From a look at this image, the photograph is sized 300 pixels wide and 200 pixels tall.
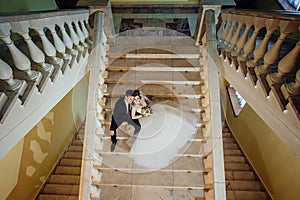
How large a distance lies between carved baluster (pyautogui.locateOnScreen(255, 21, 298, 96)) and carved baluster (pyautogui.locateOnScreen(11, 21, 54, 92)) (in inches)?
69.9

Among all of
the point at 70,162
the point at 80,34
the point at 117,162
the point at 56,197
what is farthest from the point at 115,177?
the point at 80,34

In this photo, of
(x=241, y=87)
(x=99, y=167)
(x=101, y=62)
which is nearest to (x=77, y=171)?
(x=99, y=167)

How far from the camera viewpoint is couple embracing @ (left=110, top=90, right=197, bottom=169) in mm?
2754

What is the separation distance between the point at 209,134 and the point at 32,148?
247cm

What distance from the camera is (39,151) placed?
3.43 meters

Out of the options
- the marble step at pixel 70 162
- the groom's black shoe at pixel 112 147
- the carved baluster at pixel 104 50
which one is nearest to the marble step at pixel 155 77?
the carved baluster at pixel 104 50

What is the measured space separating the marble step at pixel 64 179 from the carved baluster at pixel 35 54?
90.2 inches

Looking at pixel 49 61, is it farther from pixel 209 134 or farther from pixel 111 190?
pixel 209 134

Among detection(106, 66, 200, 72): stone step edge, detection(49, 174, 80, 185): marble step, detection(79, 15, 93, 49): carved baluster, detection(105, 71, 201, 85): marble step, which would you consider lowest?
detection(49, 174, 80, 185): marble step

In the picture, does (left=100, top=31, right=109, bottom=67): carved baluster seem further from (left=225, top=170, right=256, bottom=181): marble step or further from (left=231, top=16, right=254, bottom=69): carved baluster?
(left=225, top=170, right=256, bottom=181): marble step

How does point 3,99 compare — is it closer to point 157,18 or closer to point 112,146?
point 112,146

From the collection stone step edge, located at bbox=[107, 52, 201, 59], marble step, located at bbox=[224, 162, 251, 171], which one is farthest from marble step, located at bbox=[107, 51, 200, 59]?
marble step, located at bbox=[224, 162, 251, 171]

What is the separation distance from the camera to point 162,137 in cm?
301

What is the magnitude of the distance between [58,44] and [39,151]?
2.01 meters
